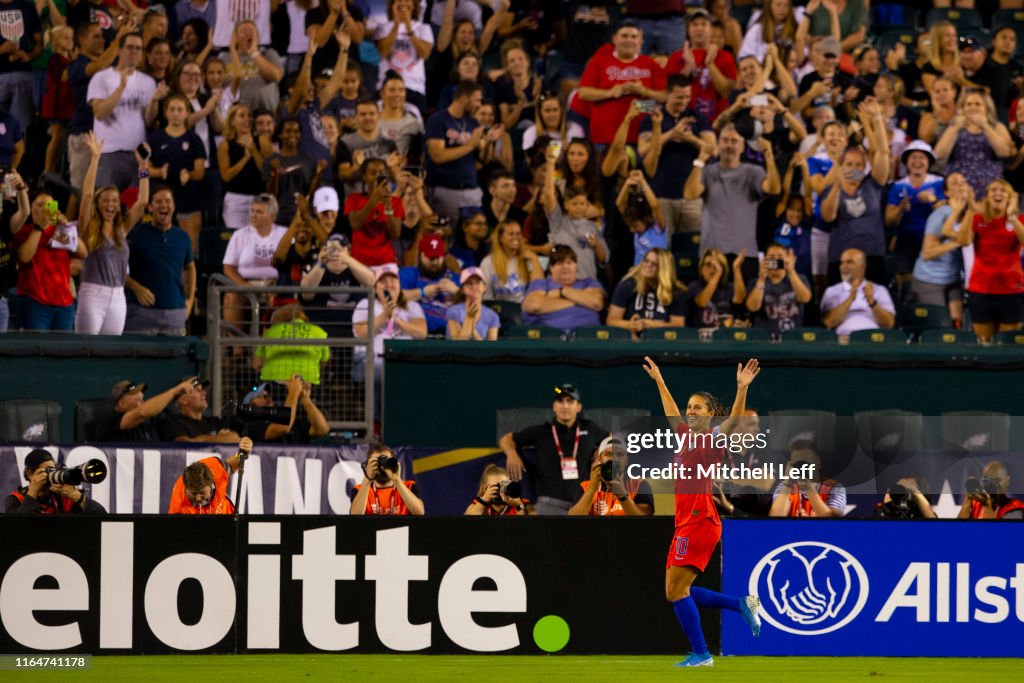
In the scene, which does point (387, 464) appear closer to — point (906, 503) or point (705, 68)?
point (906, 503)

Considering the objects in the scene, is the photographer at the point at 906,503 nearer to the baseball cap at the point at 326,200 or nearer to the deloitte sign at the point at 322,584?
the deloitte sign at the point at 322,584

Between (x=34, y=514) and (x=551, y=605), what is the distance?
3.34m

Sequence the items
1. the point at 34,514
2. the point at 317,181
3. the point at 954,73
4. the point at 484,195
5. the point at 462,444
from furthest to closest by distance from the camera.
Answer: the point at 954,73 < the point at 484,195 < the point at 317,181 < the point at 462,444 < the point at 34,514

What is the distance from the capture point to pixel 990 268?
14781 mm

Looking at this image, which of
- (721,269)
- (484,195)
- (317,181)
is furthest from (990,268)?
(317,181)

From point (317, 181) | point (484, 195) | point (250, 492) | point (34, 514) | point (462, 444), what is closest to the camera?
point (34, 514)

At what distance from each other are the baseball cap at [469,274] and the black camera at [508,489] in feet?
11.2

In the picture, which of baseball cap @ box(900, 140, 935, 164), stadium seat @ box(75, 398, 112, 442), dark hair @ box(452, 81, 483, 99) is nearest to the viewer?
stadium seat @ box(75, 398, 112, 442)

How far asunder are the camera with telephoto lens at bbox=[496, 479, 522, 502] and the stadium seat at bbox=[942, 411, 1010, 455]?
156 inches

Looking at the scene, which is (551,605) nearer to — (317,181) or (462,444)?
(462,444)

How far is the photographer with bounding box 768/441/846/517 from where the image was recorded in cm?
1120

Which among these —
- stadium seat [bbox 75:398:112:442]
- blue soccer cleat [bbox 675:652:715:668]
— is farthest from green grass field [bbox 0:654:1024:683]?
stadium seat [bbox 75:398:112:442]

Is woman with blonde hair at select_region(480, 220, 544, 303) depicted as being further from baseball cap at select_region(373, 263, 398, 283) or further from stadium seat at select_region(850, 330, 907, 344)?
stadium seat at select_region(850, 330, 907, 344)

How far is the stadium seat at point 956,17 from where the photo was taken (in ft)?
63.7
